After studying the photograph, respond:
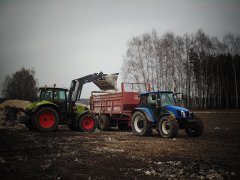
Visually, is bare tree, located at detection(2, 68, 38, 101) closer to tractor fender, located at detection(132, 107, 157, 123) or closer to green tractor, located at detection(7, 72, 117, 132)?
green tractor, located at detection(7, 72, 117, 132)

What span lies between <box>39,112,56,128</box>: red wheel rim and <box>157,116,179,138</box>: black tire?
5.51 metres

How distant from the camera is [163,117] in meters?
11.0

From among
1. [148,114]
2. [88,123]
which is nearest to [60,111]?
[88,123]

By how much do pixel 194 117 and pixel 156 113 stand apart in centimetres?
172

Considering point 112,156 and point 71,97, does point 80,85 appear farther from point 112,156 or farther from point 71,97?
point 112,156

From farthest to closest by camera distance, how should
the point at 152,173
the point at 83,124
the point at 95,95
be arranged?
the point at 95,95, the point at 83,124, the point at 152,173

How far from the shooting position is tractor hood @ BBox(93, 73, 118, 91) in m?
14.9

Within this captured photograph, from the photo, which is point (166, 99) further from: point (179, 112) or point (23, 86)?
point (23, 86)

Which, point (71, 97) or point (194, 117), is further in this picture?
point (71, 97)

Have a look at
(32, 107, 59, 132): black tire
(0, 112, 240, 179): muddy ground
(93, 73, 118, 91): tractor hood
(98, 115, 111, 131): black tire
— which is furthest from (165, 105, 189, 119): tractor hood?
(32, 107, 59, 132): black tire

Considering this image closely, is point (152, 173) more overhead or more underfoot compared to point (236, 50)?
more underfoot

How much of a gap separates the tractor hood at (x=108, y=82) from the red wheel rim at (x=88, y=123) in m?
2.47

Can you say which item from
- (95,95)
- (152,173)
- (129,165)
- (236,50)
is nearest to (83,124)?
(95,95)

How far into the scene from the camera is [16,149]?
7.90m
